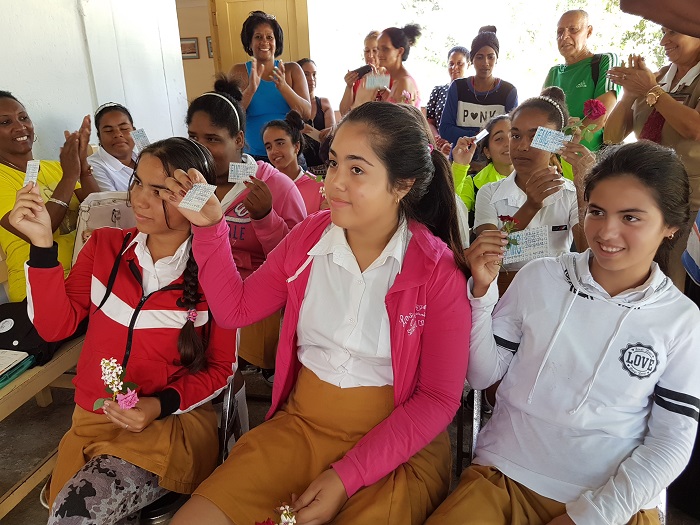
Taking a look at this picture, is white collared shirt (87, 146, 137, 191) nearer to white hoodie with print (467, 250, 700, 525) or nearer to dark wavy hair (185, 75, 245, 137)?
dark wavy hair (185, 75, 245, 137)

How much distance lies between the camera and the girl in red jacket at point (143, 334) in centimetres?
137

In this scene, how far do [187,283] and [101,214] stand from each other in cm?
72

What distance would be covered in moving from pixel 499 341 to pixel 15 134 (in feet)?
7.92

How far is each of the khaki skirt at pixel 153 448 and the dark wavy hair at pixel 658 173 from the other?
1362 millimetres

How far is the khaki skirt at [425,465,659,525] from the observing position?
1.15 metres

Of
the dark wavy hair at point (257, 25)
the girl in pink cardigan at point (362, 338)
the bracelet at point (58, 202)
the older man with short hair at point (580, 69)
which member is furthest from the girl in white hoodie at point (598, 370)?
the dark wavy hair at point (257, 25)

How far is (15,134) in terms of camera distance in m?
2.38

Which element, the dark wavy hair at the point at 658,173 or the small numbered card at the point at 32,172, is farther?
the small numbered card at the point at 32,172

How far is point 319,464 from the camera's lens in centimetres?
131

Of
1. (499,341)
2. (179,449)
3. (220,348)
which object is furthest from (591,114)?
(179,449)

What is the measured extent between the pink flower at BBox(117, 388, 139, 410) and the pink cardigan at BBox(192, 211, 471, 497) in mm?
315

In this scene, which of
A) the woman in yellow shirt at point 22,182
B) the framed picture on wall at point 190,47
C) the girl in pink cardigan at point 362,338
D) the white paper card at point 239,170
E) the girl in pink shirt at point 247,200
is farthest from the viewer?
the framed picture on wall at point 190,47

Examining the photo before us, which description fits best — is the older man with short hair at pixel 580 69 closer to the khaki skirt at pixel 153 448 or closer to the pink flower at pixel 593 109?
the pink flower at pixel 593 109

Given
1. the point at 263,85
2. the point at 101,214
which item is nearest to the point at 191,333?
the point at 101,214
